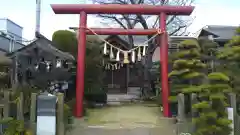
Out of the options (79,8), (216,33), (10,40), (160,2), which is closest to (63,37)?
(79,8)

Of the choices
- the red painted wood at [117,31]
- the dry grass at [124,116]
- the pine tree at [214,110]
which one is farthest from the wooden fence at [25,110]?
the red painted wood at [117,31]

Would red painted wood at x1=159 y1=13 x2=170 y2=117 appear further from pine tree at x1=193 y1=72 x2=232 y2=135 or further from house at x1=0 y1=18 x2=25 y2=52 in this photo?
house at x1=0 y1=18 x2=25 y2=52

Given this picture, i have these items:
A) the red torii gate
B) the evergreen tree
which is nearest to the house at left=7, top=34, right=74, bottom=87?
the red torii gate

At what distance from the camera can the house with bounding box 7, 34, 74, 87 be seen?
11.4m

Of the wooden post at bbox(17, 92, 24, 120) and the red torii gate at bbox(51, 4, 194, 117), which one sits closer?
the wooden post at bbox(17, 92, 24, 120)

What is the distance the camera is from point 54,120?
8.20 meters

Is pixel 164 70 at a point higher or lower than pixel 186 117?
higher

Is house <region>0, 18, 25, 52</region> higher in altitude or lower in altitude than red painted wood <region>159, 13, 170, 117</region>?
higher

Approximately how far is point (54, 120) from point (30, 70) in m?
3.94

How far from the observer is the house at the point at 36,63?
11.4m

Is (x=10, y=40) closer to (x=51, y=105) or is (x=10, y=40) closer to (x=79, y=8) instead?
(x=79, y=8)

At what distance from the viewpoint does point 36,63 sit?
11.5 meters

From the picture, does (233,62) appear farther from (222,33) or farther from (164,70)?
(222,33)

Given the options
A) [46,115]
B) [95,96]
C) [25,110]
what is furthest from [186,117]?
[95,96]
